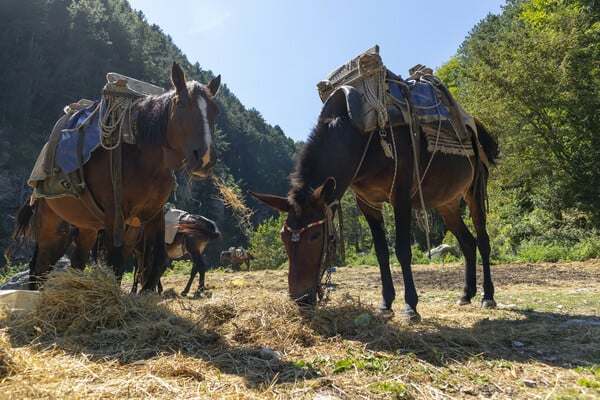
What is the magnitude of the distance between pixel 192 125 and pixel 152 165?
0.72 m

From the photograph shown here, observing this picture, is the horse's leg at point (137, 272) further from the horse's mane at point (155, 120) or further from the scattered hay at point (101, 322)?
the horse's mane at point (155, 120)

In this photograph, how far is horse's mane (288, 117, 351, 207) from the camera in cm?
371

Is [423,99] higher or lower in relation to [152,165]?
higher

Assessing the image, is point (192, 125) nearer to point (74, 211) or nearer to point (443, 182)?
point (74, 211)

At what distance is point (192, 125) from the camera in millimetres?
3408

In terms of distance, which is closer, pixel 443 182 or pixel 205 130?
pixel 205 130

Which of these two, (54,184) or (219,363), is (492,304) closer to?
(219,363)

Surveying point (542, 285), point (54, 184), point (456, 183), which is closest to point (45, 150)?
point (54, 184)

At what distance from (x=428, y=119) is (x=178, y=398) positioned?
3646mm

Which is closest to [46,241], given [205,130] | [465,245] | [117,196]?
[117,196]

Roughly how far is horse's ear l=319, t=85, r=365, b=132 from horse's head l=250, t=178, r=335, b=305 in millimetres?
868

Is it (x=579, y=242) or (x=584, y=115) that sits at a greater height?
(x=584, y=115)

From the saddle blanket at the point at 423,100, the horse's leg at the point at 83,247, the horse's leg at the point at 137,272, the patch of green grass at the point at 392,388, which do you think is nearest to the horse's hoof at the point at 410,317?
the patch of green grass at the point at 392,388

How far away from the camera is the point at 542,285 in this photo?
715 cm
